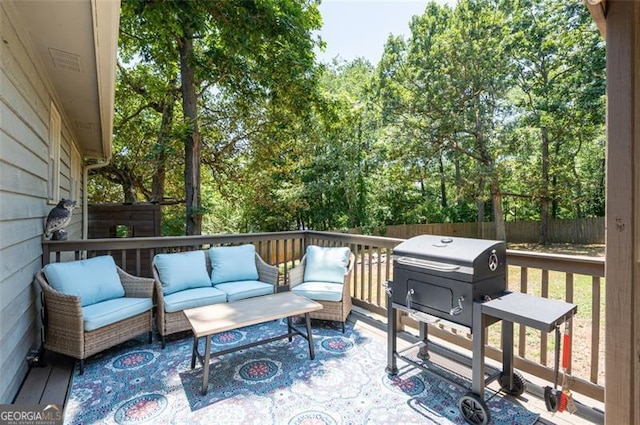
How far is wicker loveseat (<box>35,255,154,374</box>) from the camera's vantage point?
278 centimetres

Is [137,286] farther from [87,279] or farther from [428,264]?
[428,264]

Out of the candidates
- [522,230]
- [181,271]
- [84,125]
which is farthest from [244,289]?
[522,230]

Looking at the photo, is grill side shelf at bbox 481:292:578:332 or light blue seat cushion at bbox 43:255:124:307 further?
light blue seat cushion at bbox 43:255:124:307

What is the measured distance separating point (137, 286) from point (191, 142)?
4.37 m

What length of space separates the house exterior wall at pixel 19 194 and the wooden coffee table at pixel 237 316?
123 centimetres

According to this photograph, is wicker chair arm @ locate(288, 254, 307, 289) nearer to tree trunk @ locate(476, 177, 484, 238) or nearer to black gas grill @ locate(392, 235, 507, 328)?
black gas grill @ locate(392, 235, 507, 328)

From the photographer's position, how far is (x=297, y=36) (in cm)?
563

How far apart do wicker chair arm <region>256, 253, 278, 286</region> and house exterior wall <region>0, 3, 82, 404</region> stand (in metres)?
2.26

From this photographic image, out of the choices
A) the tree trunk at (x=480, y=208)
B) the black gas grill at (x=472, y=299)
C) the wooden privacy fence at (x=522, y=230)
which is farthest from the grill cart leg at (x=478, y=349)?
the tree trunk at (x=480, y=208)

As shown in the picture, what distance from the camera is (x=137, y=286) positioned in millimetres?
3451

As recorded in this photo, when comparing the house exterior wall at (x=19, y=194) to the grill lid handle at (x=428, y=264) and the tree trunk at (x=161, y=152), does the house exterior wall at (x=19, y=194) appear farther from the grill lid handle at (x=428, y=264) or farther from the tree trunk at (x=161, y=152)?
the tree trunk at (x=161, y=152)

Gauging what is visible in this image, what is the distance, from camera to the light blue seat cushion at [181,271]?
11.8 ft

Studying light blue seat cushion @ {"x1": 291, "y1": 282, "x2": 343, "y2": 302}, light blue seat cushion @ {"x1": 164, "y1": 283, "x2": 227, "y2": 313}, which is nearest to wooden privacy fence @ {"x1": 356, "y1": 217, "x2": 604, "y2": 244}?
light blue seat cushion @ {"x1": 291, "y1": 282, "x2": 343, "y2": 302}

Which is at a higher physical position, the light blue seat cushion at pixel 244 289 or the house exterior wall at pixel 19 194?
the house exterior wall at pixel 19 194
